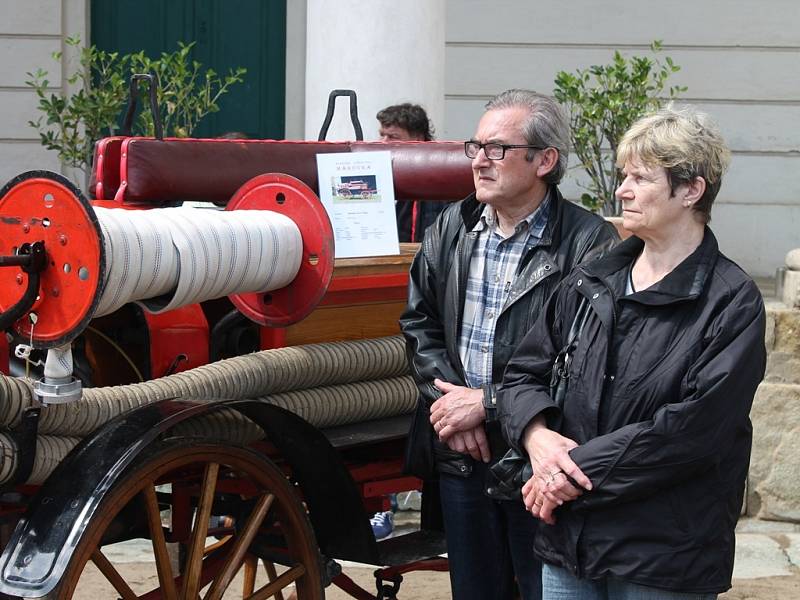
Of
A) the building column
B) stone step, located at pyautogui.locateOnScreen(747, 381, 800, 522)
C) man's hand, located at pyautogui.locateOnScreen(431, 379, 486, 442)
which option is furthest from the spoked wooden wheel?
the building column

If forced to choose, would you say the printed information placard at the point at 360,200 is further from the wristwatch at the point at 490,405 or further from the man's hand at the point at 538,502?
the man's hand at the point at 538,502

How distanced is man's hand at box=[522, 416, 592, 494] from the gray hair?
0.68 metres

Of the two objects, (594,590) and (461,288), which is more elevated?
(461,288)

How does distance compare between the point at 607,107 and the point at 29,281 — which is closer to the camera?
the point at 29,281

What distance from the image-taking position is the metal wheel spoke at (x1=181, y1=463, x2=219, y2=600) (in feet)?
9.69

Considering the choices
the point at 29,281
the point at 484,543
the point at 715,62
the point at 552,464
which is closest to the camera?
the point at 552,464

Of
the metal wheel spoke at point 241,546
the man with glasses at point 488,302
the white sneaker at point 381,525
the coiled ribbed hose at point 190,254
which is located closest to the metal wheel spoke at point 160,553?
the metal wheel spoke at point 241,546

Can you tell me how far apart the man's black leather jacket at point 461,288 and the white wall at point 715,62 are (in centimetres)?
512

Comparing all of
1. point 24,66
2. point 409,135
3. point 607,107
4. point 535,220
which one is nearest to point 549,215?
point 535,220

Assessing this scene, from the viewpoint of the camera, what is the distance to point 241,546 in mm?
3123

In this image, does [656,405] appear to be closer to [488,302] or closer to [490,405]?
[490,405]

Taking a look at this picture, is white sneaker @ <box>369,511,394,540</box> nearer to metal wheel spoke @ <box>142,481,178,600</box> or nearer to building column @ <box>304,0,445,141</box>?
building column @ <box>304,0,445,141</box>

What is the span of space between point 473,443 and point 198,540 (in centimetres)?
66

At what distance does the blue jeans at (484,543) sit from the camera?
2.96 metres
